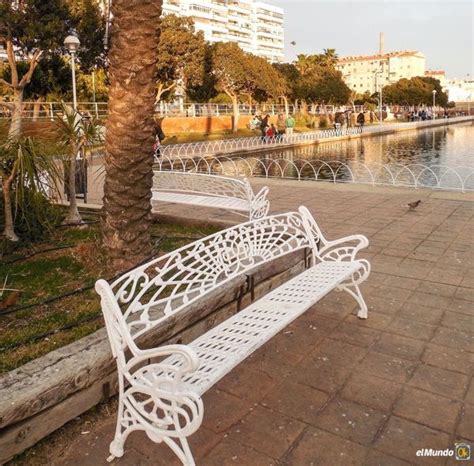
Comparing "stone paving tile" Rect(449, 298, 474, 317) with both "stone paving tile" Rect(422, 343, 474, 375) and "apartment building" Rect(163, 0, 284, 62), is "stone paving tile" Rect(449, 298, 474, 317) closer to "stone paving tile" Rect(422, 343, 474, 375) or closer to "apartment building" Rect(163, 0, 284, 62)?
"stone paving tile" Rect(422, 343, 474, 375)

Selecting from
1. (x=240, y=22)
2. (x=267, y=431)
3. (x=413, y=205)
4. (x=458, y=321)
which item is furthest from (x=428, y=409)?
(x=240, y=22)

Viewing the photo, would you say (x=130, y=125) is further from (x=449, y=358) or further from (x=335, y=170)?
(x=335, y=170)

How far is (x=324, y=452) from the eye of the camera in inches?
97.3

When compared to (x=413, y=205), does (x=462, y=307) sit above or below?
below

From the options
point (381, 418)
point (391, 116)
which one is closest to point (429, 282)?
point (381, 418)

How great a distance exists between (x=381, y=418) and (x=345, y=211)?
18.8 feet

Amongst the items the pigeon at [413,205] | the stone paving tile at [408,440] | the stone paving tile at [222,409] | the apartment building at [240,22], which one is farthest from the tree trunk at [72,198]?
the apartment building at [240,22]

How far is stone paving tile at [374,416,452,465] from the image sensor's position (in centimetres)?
246

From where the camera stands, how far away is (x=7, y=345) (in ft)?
10.1

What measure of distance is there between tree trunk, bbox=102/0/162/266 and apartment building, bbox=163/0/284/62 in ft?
272

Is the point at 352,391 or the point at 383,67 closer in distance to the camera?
the point at 352,391

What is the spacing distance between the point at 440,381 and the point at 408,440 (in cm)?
66

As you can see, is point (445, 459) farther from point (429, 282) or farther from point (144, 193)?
point (144, 193)

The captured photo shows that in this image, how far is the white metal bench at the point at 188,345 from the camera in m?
2.22
